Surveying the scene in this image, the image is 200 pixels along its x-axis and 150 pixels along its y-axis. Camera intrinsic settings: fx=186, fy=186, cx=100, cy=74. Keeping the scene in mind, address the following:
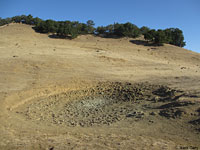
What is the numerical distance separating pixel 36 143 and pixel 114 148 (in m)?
1.87

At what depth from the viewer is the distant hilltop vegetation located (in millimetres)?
22781

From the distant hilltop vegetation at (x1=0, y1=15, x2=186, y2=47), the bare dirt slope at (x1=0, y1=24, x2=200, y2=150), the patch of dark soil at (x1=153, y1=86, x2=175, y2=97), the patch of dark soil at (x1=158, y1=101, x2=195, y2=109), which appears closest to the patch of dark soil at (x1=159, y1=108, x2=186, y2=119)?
the bare dirt slope at (x1=0, y1=24, x2=200, y2=150)

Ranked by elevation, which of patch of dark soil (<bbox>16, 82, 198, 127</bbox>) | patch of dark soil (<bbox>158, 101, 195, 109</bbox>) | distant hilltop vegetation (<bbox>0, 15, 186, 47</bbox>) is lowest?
patch of dark soil (<bbox>16, 82, 198, 127</bbox>)

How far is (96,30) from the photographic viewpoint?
26.4m

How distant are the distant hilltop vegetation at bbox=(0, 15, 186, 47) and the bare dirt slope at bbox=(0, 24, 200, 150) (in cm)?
523

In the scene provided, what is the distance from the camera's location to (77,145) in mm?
4219

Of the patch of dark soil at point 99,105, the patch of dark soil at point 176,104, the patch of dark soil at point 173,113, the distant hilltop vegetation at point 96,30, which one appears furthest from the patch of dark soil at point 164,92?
the distant hilltop vegetation at point 96,30

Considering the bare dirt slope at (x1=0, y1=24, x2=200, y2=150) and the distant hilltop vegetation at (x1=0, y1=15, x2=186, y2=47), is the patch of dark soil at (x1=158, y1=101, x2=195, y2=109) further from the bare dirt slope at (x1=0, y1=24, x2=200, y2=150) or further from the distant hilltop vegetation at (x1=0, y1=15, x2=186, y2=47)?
the distant hilltop vegetation at (x1=0, y1=15, x2=186, y2=47)

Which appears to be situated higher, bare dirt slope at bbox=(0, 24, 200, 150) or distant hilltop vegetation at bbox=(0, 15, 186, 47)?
distant hilltop vegetation at bbox=(0, 15, 186, 47)

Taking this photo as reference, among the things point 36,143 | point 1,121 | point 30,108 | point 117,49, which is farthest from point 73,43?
point 36,143

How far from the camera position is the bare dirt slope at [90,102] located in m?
4.59

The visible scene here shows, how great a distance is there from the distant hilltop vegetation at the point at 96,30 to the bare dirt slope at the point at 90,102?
17.2 ft

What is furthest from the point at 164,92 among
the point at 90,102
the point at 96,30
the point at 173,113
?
the point at 96,30

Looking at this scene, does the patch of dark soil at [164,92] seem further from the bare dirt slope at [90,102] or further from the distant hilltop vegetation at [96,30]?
the distant hilltop vegetation at [96,30]
